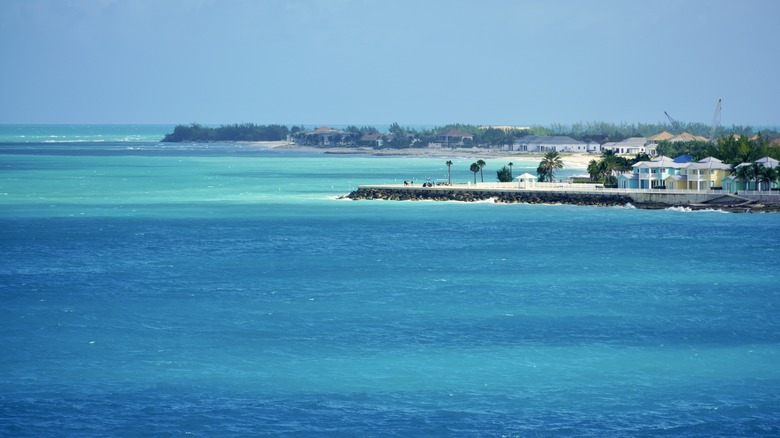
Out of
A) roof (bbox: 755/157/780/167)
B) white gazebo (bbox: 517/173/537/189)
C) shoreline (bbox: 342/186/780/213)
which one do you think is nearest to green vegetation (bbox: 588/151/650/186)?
white gazebo (bbox: 517/173/537/189)

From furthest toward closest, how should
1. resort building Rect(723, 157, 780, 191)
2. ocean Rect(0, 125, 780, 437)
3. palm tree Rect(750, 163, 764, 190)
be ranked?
resort building Rect(723, 157, 780, 191) → palm tree Rect(750, 163, 764, 190) → ocean Rect(0, 125, 780, 437)

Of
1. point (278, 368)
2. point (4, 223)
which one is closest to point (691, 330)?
point (278, 368)

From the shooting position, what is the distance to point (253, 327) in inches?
1813

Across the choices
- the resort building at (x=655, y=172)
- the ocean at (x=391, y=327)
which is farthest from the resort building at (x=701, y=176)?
the ocean at (x=391, y=327)

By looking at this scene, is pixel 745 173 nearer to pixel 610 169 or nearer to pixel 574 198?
pixel 574 198

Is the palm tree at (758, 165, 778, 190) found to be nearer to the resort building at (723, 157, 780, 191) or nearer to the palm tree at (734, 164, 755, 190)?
the resort building at (723, 157, 780, 191)

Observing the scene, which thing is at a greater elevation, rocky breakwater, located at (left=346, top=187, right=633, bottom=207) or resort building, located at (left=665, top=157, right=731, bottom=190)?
resort building, located at (left=665, top=157, right=731, bottom=190)

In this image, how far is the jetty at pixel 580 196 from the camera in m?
96.4

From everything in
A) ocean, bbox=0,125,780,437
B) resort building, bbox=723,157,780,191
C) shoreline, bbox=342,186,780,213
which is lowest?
ocean, bbox=0,125,780,437

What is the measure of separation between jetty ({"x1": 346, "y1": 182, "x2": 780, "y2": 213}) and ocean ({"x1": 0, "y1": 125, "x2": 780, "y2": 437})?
294 inches

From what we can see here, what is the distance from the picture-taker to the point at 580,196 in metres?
103

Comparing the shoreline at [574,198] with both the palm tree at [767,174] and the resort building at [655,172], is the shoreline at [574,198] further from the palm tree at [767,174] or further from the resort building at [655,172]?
the resort building at [655,172]

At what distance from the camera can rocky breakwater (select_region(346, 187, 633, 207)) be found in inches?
3976

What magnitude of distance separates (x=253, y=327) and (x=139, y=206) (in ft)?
203
